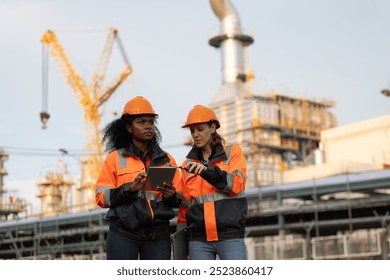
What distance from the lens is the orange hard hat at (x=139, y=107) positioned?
504cm

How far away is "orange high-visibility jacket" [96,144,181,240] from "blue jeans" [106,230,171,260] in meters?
0.05

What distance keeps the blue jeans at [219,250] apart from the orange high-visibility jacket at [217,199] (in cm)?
4

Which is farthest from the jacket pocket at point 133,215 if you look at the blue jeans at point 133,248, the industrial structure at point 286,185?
the industrial structure at point 286,185

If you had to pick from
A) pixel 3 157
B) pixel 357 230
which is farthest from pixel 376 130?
pixel 3 157

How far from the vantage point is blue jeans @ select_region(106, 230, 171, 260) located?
15.8ft

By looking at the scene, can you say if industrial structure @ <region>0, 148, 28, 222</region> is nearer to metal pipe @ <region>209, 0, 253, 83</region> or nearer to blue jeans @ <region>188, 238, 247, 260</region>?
metal pipe @ <region>209, 0, 253, 83</region>

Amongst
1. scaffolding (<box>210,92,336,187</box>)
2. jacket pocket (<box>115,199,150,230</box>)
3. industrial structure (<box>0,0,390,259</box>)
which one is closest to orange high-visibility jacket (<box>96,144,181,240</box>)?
jacket pocket (<box>115,199,150,230</box>)

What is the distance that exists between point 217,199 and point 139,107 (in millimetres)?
907

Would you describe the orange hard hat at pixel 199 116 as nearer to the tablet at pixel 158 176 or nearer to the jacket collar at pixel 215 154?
the jacket collar at pixel 215 154

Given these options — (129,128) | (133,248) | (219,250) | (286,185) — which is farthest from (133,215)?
(286,185)

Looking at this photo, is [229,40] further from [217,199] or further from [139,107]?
[217,199]

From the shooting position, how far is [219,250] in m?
4.78
